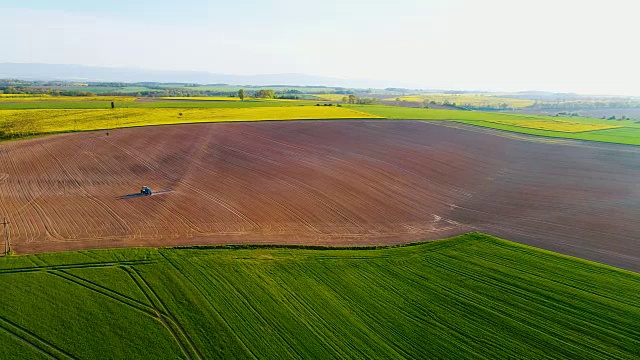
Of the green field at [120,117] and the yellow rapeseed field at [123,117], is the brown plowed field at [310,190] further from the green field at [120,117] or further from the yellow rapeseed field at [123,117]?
the yellow rapeseed field at [123,117]

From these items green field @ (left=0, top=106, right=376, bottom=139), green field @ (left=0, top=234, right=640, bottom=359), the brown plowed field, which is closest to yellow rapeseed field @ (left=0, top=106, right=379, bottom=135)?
green field @ (left=0, top=106, right=376, bottom=139)

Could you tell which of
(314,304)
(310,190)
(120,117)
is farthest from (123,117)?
(314,304)

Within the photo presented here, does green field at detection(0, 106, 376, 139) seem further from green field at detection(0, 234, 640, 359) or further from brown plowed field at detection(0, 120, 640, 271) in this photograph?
green field at detection(0, 234, 640, 359)

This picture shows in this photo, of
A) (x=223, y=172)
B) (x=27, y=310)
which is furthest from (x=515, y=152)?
(x=27, y=310)

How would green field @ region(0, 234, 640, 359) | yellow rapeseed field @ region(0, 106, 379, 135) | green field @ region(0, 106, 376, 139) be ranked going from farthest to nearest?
yellow rapeseed field @ region(0, 106, 379, 135)
green field @ region(0, 106, 376, 139)
green field @ region(0, 234, 640, 359)

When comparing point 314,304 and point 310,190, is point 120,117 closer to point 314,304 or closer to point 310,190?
point 310,190

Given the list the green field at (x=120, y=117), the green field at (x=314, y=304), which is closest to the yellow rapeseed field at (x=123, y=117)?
the green field at (x=120, y=117)
